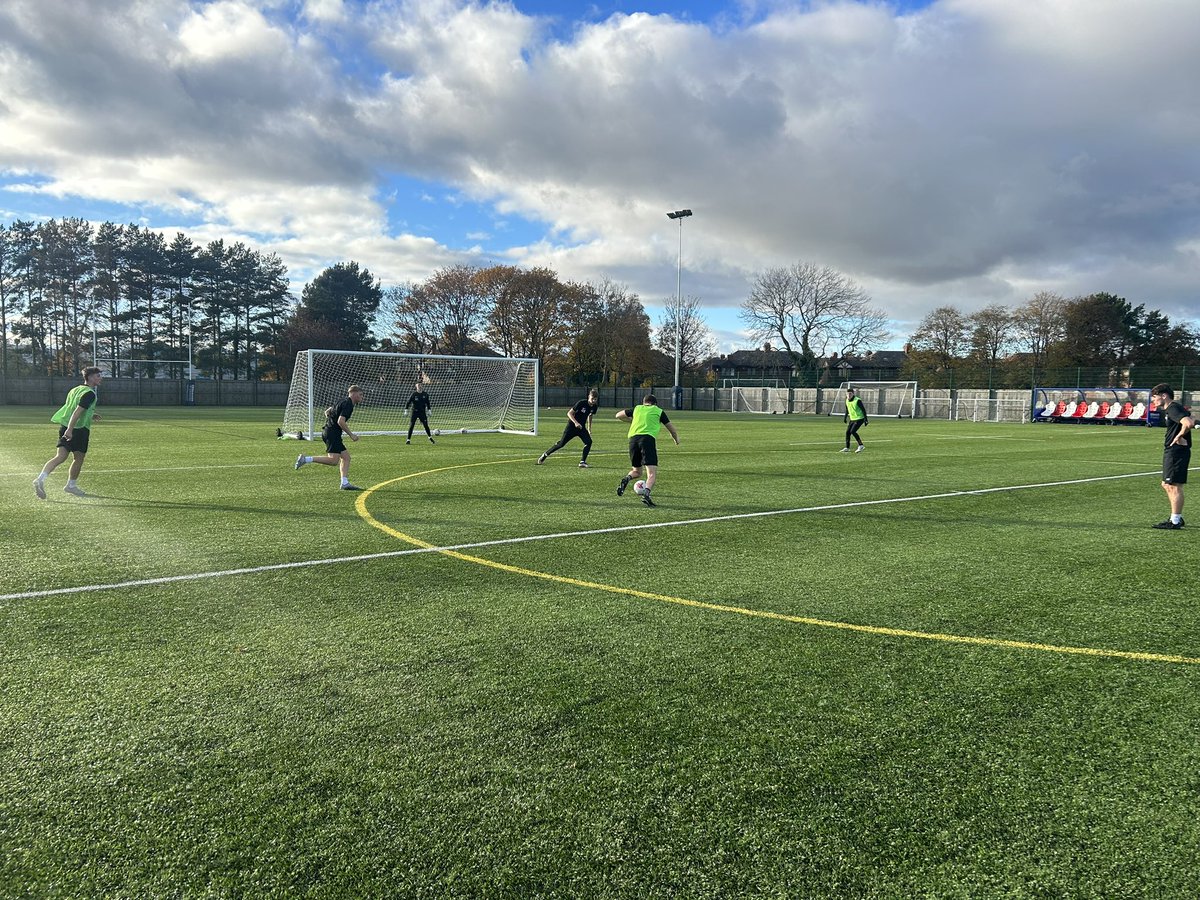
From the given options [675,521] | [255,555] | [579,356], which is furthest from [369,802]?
[579,356]

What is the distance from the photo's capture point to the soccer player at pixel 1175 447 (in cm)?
916

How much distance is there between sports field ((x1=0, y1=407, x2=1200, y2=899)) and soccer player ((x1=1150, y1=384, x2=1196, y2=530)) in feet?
3.35

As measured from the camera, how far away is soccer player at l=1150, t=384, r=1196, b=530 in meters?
9.16

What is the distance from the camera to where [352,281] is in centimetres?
7369

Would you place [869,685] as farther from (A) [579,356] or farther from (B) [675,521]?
(A) [579,356]

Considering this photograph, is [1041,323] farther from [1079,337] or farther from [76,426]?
[76,426]

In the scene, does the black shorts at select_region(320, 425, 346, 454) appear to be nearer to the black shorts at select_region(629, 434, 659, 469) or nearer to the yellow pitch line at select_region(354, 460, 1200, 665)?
the black shorts at select_region(629, 434, 659, 469)

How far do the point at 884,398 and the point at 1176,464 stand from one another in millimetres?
46649

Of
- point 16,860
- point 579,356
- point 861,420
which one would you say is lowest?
Answer: point 16,860

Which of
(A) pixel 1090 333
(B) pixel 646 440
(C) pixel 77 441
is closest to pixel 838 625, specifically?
(B) pixel 646 440

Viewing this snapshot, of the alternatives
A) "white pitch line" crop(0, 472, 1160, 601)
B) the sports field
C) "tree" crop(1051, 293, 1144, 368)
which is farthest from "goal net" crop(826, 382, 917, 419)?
the sports field

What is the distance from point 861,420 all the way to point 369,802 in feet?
60.5

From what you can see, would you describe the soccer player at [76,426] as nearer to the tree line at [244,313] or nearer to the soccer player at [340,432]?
the soccer player at [340,432]

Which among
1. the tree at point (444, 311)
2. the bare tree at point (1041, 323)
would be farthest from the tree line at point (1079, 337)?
the tree at point (444, 311)
